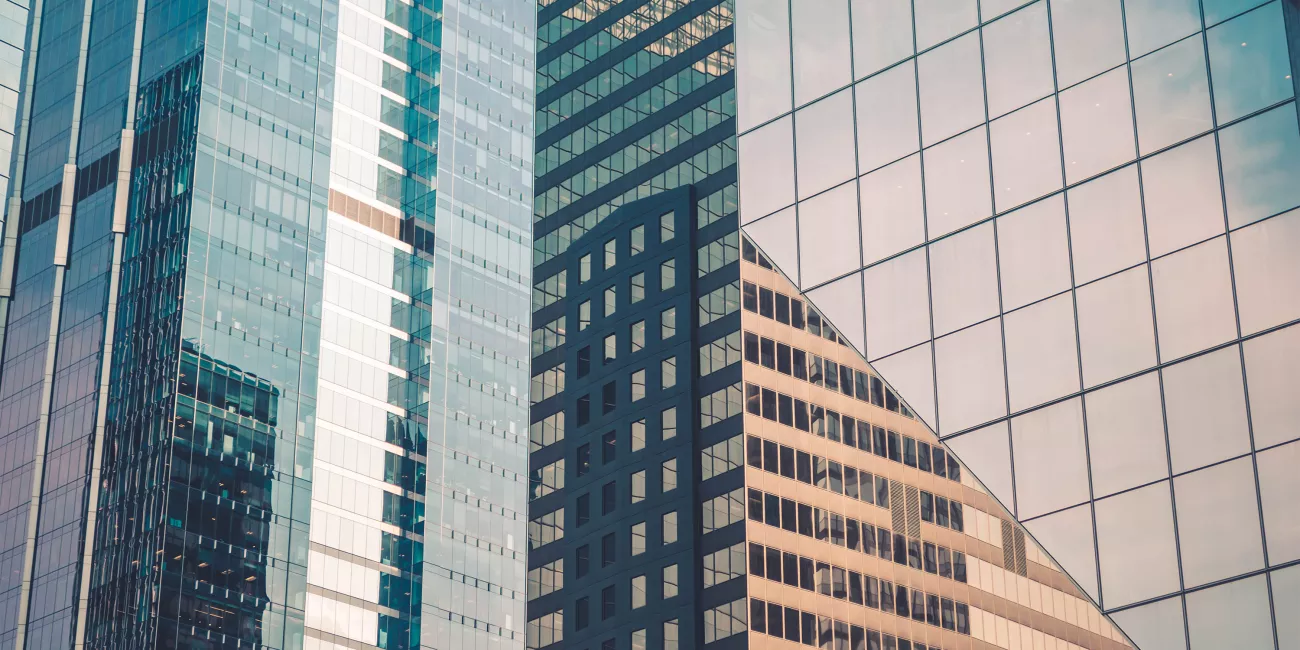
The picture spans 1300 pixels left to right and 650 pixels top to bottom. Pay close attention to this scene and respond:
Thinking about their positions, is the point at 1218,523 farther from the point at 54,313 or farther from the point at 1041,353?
the point at 54,313

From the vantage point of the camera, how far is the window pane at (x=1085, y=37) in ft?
97.2

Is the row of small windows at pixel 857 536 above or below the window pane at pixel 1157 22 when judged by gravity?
above

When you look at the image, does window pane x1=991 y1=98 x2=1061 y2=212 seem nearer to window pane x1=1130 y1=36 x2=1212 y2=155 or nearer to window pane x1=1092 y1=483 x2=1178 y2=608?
window pane x1=1130 y1=36 x2=1212 y2=155

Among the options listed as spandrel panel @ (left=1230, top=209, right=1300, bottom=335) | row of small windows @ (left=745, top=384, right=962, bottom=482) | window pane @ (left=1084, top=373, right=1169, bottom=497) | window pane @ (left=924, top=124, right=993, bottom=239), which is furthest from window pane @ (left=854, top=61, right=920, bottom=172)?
row of small windows @ (left=745, top=384, right=962, bottom=482)

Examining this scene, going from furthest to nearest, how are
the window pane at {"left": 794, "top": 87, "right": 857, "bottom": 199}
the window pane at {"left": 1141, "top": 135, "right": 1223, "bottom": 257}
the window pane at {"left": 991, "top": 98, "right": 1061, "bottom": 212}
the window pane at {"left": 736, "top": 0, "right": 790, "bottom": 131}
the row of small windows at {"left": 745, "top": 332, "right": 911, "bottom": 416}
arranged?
1. the row of small windows at {"left": 745, "top": 332, "right": 911, "bottom": 416}
2. the window pane at {"left": 736, "top": 0, "right": 790, "bottom": 131}
3. the window pane at {"left": 794, "top": 87, "right": 857, "bottom": 199}
4. the window pane at {"left": 991, "top": 98, "right": 1061, "bottom": 212}
5. the window pane at {"left": 1141, "top": 135, "right": 1223, "bottom": 257}

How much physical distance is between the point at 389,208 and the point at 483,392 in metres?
21.4

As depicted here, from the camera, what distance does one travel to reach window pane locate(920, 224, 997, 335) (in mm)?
30656

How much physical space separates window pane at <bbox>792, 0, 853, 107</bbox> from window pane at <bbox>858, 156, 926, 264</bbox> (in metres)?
2.49

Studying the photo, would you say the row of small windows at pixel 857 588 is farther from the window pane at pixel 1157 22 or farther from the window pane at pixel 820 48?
the window pane at pixel 1157 22

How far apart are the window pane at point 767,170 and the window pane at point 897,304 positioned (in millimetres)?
3296

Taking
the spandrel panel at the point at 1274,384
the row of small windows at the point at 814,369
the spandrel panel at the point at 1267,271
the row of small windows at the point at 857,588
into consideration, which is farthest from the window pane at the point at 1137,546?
the row of small windows at the point at 814,369

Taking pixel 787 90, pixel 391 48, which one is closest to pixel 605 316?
pixel 391 48

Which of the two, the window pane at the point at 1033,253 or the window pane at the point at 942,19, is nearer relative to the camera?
the window pane at the point at 1033,253

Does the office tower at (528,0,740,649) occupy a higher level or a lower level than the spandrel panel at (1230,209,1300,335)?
higher
